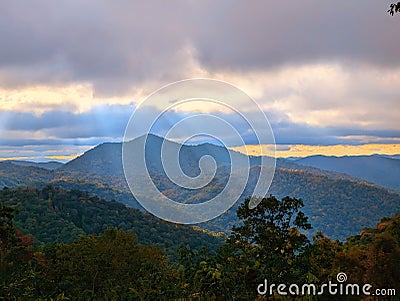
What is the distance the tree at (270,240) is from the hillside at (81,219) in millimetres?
42764

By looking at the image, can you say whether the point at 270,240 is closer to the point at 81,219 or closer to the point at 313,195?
the point at 81,219

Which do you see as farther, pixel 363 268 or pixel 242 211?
pixel 242 211

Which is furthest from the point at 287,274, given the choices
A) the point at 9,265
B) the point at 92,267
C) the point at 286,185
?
the point at 286,185

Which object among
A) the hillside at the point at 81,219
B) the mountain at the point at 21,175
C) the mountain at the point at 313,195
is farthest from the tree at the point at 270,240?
the mountain at the point at 21,175

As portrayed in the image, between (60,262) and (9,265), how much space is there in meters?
0.93

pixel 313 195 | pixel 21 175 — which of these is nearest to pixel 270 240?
pixel 313 195

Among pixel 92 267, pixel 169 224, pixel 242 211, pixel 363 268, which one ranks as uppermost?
pixel 242 211

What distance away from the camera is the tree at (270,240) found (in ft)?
20.2

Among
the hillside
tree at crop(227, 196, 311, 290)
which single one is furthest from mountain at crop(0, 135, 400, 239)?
tree at crop(227, 196, 311, 290)

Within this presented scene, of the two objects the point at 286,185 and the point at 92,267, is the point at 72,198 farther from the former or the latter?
the point at 286,185

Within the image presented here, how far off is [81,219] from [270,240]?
5507 centimetres

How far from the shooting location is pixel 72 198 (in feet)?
210

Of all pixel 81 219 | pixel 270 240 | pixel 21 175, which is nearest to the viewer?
pixel 270 240

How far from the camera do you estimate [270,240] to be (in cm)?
657
